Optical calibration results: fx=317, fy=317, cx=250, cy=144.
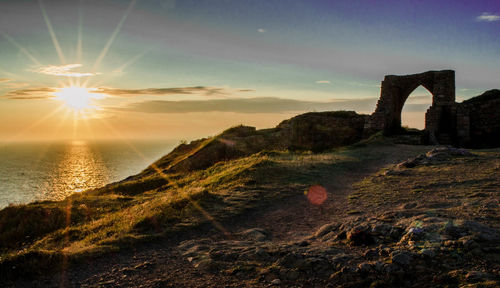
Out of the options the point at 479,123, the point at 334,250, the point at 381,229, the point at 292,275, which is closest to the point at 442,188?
the point at 381,229

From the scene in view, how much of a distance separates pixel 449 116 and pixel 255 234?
23.1 meters

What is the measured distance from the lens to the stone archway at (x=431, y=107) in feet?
76.6

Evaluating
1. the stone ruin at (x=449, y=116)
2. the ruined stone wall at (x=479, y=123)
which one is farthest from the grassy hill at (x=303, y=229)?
the ruined stone wall at (x=479, y=123)

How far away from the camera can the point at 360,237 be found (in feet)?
19.6

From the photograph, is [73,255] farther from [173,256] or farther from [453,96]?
[453,96]

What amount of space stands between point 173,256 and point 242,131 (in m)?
19.8

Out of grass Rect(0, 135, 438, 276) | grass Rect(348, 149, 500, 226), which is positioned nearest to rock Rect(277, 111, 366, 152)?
grass Rect(0, 135, 438, 276)

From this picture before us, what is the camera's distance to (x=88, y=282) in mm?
5254

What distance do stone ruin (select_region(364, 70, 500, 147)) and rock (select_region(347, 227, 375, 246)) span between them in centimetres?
1867

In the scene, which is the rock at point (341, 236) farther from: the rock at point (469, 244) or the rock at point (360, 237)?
the rock at point (469, 244)

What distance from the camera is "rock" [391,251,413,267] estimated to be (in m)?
4.88

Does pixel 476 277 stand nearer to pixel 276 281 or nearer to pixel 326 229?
pixel 276 281

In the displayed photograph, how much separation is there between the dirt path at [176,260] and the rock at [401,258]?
216 centimetres

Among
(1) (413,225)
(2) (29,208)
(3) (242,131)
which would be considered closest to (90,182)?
(3) (242,131)
